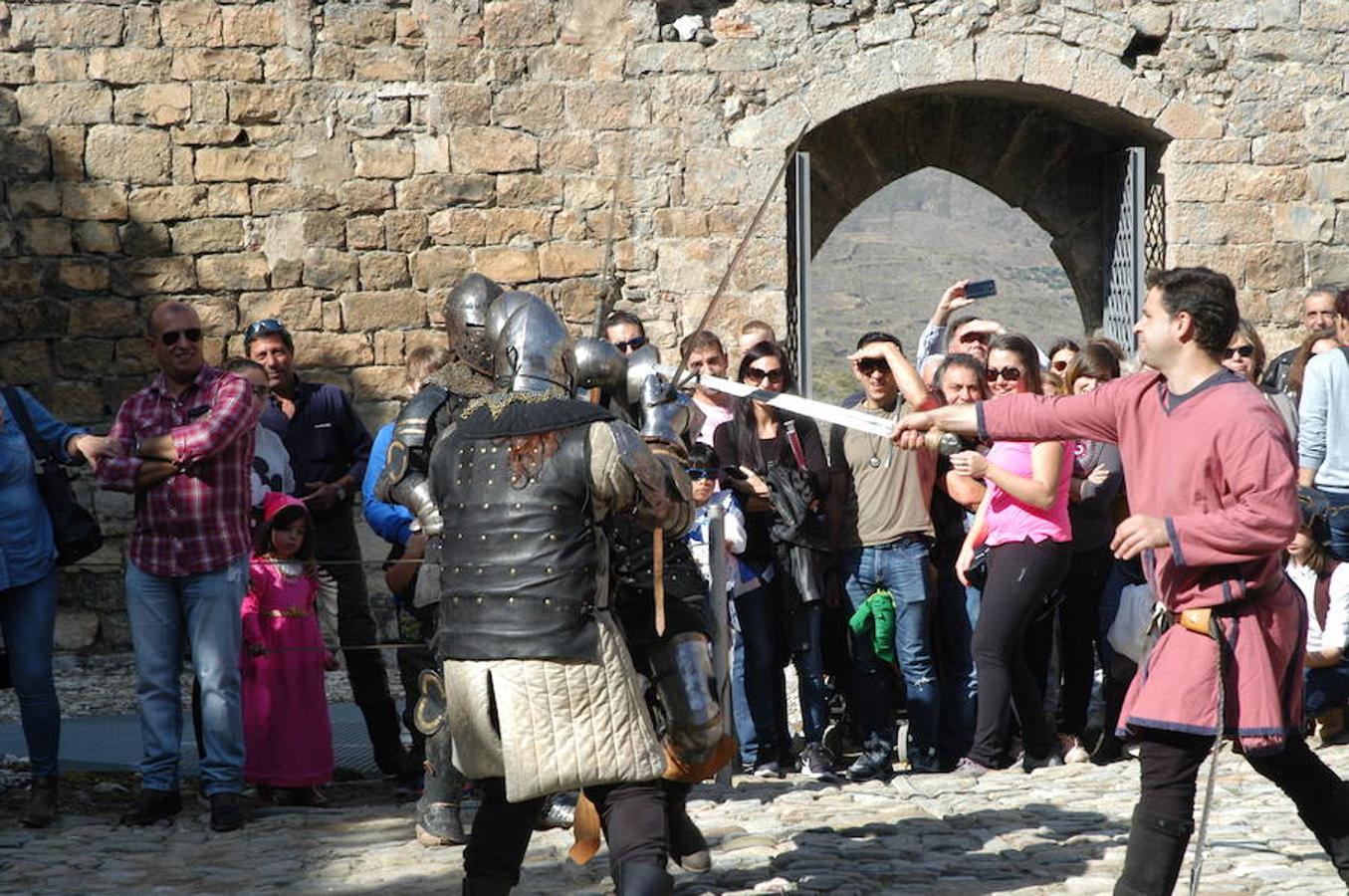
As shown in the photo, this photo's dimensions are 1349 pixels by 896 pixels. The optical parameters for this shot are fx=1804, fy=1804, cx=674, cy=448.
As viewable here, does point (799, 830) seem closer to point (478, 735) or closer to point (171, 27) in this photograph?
point (478, 735)

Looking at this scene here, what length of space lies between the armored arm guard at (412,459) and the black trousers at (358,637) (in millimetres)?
1514

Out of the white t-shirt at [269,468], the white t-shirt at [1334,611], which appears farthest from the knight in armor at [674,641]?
the white t-shirt at [1334,611]

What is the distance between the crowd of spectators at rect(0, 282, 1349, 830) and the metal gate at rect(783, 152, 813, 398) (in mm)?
2285

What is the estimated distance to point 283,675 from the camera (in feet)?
20.7

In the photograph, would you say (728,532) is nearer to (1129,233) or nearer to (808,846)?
(808,846)

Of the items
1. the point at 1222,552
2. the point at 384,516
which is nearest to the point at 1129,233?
the point at 384,516

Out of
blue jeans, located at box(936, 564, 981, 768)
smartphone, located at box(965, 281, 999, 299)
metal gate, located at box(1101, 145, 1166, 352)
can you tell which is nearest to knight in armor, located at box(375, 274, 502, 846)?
blue jeans, located at box(936, 564, 981, 768)

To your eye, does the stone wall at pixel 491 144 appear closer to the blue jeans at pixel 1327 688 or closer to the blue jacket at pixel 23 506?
the blue jacket at pixel 23 506

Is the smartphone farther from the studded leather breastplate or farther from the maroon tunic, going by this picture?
the studded leather breastplate

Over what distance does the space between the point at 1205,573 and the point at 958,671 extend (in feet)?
9.16

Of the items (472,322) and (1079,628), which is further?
(1079,628)

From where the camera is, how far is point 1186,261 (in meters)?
9.71

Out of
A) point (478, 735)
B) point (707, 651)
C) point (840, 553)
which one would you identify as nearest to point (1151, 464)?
point (707, 651)

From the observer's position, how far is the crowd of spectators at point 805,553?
5.87 metres
